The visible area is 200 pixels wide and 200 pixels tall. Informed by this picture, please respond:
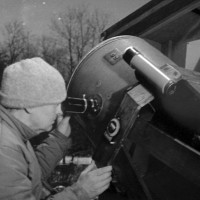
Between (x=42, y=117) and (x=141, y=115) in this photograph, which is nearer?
(x=141, y=115)

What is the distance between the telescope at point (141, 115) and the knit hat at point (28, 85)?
31 cm

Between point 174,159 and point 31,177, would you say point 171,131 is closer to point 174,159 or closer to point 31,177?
point 174,159

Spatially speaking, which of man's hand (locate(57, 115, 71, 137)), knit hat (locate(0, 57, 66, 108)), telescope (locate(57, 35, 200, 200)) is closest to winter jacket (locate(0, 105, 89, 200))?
knit hat (locate(0, 57, 66, 108))

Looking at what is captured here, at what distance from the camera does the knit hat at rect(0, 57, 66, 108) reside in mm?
1629

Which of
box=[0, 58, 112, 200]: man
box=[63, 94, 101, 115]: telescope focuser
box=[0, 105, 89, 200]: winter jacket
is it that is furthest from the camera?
box=[63, 94, 101, 115]: telescope focuser

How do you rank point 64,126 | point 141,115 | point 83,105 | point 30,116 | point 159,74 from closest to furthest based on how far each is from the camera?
point 159,74, point 141,115, point 30,116, point 83,105, point 64,126

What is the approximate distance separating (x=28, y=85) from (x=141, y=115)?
73 cm

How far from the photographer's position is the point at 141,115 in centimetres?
159

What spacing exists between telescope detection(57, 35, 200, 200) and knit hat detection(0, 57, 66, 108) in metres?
0.31

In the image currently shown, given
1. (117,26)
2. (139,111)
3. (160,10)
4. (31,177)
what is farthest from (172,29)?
(31,177)

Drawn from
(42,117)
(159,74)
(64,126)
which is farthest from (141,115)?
(64,126)

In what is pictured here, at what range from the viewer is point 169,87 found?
1.41 m

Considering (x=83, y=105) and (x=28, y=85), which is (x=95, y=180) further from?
(x=28, y=85)

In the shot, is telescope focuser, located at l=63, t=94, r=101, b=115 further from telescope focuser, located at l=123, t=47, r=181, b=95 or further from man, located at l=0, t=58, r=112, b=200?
telescope focuser, located at l=123, t=47, r=181, b=95
